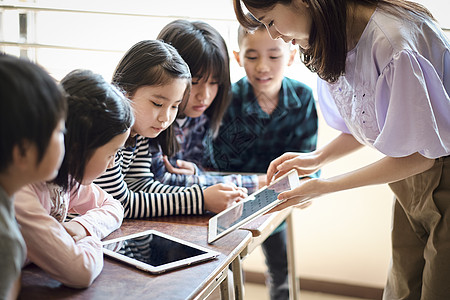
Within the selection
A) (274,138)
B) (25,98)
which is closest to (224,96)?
(274,138)

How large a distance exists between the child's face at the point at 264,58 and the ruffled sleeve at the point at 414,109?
636 mm

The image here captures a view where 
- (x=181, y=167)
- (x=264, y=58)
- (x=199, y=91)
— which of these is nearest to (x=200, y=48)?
(x=199, y=91)

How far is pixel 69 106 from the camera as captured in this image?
887 millimetres

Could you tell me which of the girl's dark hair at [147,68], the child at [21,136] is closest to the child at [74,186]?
the child at [21,136]

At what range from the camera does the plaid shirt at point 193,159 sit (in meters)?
1.46

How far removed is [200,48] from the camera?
1.47 meters

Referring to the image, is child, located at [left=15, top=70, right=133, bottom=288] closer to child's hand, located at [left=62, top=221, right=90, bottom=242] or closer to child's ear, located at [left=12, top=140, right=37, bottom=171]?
child's hand, located at [left=62, top=221, right=90, bottom=242]

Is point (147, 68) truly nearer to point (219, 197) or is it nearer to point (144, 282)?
point (219, 197)

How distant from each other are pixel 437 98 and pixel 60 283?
0.79m

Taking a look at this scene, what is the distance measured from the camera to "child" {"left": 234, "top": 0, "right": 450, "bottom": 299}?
101cm

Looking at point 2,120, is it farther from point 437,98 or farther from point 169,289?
point 437,98

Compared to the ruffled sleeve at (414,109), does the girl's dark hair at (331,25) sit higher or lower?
higher

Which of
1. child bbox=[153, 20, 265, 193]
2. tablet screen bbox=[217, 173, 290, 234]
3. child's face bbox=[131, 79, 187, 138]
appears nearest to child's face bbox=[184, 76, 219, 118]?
child bbox=[153, 20, 265, 193]

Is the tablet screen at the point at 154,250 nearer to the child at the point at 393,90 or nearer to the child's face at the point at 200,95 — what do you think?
the child at the point at 393,90
